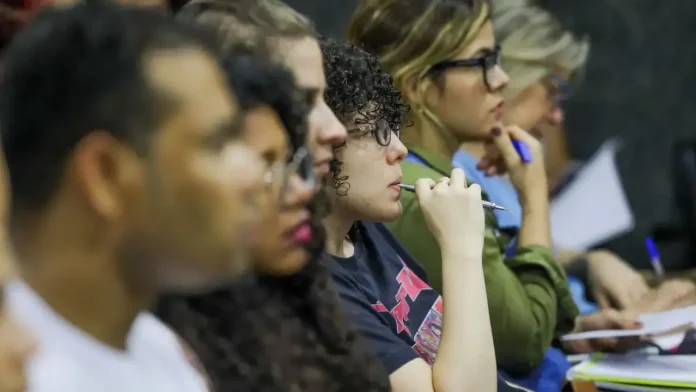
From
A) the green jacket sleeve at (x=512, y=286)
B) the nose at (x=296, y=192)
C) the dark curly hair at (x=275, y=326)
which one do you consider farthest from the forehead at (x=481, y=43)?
the nose at (x=296, y=192)

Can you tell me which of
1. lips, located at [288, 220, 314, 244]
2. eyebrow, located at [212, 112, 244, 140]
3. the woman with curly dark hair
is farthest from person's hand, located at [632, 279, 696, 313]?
eyebrow, located at [212, 112, 244, 140]

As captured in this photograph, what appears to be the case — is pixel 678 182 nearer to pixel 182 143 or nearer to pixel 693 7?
pixel 693 7

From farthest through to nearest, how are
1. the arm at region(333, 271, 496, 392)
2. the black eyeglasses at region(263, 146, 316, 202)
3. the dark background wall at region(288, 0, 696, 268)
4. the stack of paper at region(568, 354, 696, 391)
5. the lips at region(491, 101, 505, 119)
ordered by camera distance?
the dark background wall at region(288, 0, 696, 268) → the lips at region(491, 101, 505, 119) → the stack of paper at region(568, 354, 696, 391) → the arm at region(333, 271, 496, 392) → the black eyeglasses at region(263, 146, 316, 202)

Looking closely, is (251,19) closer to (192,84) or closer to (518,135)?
(192,84)

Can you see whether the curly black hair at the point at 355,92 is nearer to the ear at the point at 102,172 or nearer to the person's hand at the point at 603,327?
the ear at the point at 102,172

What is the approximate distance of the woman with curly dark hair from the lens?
2.60ft

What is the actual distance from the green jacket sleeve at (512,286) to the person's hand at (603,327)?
0.31ft

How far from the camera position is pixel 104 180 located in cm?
44

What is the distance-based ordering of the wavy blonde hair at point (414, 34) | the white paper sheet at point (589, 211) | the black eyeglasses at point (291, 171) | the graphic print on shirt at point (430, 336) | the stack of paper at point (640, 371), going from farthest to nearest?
the white paper sheet at point (589, 211) < the wavy blonde hair at point (414, 34) < the stack of paper at point (640, 371) < the graphic print on shirt at point (430, 336) < the black eyeglasses at point (291, 171)

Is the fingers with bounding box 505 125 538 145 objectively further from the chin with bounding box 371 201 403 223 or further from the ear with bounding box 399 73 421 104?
the chin with bounding box 371 201 403 223

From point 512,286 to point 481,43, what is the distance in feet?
1.15

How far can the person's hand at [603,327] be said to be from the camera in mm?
1183

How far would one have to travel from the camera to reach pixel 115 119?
17.3 inches

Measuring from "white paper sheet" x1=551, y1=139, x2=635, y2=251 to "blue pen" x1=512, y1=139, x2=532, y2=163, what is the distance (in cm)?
54
